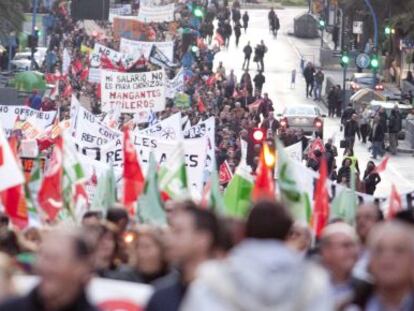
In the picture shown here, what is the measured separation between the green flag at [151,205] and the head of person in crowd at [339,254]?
4.08 m

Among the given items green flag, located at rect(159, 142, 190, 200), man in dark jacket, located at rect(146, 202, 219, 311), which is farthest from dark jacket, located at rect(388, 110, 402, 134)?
man in dark jacket, located at rect(146, 202, 219, 311)

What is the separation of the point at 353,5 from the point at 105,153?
49.0m

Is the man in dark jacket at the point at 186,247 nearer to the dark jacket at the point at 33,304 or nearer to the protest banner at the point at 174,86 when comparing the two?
the dark jacket at the point at 33,304

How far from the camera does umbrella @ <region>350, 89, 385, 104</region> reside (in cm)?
5656

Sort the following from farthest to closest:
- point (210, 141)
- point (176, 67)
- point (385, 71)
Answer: point (385, 71) < point (176, 67) < point (210, 141)

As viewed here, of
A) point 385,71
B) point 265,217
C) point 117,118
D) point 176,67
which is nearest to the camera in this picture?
point 265,217

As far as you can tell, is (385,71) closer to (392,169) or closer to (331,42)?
(331,42)

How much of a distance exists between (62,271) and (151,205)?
6.35 meters

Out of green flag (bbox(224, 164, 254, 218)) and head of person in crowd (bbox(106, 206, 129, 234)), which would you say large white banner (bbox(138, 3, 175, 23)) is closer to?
green flag (bbox(224, 164, 254, 218))

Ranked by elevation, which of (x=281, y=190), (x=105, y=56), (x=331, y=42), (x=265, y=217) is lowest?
(x=331, y=42)

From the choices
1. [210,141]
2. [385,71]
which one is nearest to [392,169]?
A: [210,141]

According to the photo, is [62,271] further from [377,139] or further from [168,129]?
[377,139]

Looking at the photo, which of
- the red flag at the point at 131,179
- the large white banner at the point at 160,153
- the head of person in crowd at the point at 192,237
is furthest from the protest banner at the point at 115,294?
the large white banner at the point at 160,153

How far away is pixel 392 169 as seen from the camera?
145 ft
